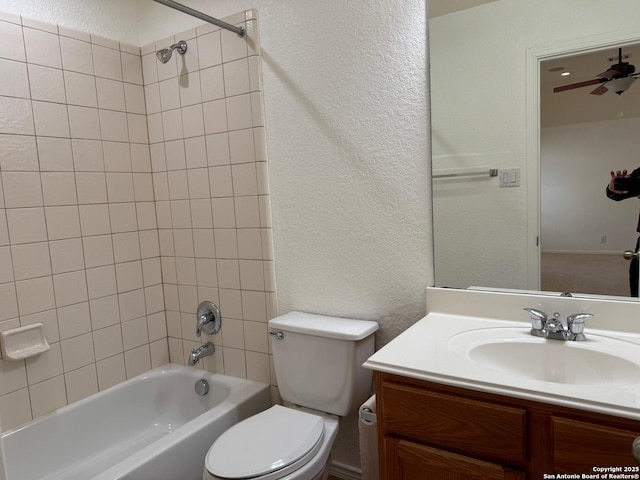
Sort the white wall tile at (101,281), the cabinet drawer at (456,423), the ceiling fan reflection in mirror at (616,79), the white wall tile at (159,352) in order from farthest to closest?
the white wall tile at (159,352) < the white wall tile at (101,281) < the ceiling fan reflection in mirror at (616,79) < the cabinet drawer at (456,423)

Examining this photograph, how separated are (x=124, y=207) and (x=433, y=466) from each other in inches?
72.2

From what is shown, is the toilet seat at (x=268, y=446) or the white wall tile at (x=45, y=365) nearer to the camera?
the toilet seat at (x=268, y=446)

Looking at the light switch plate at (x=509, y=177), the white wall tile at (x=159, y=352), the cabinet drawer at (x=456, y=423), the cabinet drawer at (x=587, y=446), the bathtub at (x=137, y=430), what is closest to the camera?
the cabinet drawer at (x=587, y=446)

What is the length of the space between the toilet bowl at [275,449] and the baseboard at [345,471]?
1.24ft

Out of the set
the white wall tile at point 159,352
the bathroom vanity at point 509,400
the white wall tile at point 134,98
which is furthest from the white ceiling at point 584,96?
the white wall tile at point 159,352

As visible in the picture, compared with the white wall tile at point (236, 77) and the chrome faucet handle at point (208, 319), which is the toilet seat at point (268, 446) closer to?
the chrome faucet handle at point (208, 319)

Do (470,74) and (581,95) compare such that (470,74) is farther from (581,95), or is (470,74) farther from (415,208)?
(415,208)

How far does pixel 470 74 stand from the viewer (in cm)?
155

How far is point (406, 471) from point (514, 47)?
137 cm

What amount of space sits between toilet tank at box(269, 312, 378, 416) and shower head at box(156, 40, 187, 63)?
1.35 meters

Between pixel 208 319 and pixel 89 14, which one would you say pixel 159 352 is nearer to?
pixel 208 319

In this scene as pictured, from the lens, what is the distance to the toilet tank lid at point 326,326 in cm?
165

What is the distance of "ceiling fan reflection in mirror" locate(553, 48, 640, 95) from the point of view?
130cm

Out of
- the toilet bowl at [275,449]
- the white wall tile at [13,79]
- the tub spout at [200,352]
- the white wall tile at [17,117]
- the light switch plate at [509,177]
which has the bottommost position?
the toilet bowl at [275,449]
